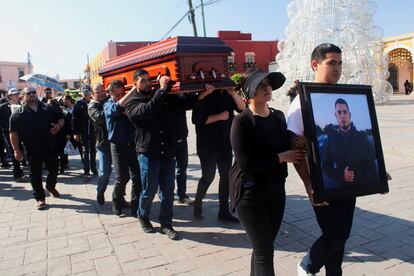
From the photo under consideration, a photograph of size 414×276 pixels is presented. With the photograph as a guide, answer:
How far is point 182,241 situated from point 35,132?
120 inches

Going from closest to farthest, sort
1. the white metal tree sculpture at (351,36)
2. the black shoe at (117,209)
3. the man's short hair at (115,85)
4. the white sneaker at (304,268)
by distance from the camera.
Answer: the white sneaker at (304,268)
the man's short hair at (115,85)
the black shoe at (117,209)
the white metal tree sculpture at (351,36)

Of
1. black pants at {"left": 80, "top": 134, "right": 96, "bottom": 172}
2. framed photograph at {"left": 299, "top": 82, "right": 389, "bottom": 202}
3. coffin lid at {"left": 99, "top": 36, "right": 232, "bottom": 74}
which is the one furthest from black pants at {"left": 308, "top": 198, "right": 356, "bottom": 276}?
black pants at {"left": 80, "top": 134, "right": 96, "bottom": 172}

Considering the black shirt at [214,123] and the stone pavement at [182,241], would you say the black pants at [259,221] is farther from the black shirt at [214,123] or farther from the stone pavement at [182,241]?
the black shirt at [214,123]

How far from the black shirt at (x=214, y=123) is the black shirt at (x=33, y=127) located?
2.63m

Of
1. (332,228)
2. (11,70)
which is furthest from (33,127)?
(11,70)

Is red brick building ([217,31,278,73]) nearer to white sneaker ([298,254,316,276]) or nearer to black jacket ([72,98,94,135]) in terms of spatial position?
black jacket ([72,98,94,135])

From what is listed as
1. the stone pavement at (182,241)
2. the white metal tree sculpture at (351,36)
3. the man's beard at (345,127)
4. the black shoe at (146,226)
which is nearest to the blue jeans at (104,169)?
the stone pavement at (182,241)

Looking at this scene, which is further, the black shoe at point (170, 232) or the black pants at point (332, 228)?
the black shoe at point (170, 232)

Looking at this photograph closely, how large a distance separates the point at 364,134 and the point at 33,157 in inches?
197

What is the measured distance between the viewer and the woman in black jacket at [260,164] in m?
2.53

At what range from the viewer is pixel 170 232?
4.33 meters

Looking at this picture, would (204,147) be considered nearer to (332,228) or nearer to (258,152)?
(258,152)

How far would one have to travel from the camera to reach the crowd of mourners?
259 centimetres

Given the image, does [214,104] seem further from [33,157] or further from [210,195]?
[33,157]
